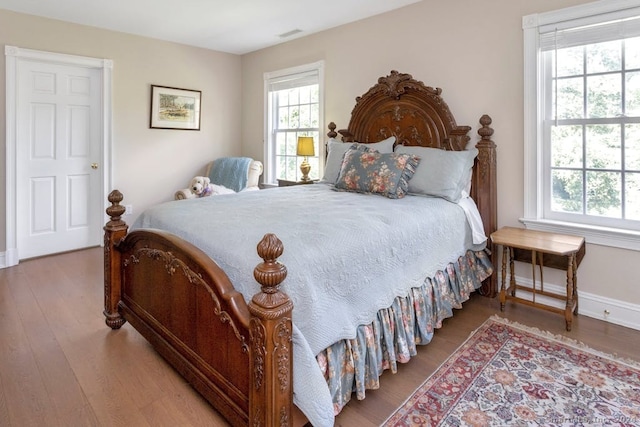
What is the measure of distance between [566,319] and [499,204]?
0.96 m

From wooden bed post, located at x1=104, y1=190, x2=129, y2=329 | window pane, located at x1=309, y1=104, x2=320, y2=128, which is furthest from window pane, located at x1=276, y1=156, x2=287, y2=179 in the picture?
wooden bed post, located at x1=104, y1=190, x2=129, y2=329

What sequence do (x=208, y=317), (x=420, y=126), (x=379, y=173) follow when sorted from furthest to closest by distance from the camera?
(x=420, y=126) → (x=379, y=173) → (x=208, y=317)

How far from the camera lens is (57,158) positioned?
13.5 ft

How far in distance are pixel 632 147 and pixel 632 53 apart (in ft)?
1.95

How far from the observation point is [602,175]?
262cm

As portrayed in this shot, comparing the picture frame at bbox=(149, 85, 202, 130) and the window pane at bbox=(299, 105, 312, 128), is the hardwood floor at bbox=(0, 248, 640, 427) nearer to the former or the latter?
the picture frame at bbox=(149, 85, 202, 130)

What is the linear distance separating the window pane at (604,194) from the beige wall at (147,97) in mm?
4311

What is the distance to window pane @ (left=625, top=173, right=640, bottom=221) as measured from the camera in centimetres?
249

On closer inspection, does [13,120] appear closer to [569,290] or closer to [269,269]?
[269,269]

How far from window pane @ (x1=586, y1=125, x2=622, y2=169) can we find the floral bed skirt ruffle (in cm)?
105

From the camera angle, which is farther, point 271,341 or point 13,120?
point 13,120

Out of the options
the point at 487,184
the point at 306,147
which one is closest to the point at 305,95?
the point at 306,147

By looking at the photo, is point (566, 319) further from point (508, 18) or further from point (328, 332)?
point (508, 18)

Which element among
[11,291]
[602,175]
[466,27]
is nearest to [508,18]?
[466,27]
